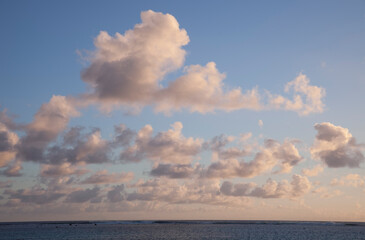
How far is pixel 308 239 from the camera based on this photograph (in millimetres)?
166125

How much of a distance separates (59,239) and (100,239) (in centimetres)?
2089

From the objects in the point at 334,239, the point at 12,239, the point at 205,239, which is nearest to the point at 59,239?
the point at 12,239

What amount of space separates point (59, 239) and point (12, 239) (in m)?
26.9

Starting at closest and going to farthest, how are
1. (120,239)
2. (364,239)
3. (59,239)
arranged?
(120,239)
(59,239)
(364,239)

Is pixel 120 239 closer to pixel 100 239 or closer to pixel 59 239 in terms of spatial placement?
pixel 100 239

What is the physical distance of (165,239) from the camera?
498ft

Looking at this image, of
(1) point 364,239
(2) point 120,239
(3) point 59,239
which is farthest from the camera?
(1) point 364,239

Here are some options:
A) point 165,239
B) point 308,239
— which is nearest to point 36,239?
point 165,239

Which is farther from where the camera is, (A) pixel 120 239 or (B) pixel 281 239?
(B) pixel 281 239

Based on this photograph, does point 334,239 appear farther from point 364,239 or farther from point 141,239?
point 141,239

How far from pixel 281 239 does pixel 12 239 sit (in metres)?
129

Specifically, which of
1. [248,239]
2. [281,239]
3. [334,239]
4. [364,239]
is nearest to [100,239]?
[248,239]

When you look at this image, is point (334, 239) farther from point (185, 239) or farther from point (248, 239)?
point (185, 239)

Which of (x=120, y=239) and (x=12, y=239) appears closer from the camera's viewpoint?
(x=120, y=239)
